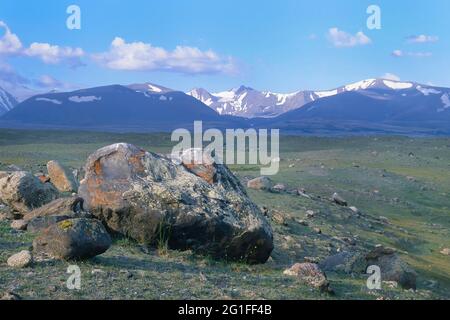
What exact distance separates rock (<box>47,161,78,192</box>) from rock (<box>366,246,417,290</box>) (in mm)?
12816

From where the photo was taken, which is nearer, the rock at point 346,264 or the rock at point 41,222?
the rock at point 41,222

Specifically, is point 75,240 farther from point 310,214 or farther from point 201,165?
point 310,214

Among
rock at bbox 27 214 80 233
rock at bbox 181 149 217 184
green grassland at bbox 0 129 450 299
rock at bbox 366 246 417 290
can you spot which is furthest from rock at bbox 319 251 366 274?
rock at bbox 27 214 80 233

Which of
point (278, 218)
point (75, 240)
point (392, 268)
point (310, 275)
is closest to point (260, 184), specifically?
point (278, 218)

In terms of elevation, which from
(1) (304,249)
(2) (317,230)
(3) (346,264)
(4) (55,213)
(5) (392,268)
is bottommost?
(2) (317,230)

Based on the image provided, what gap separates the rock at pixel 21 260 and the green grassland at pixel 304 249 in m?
0.18

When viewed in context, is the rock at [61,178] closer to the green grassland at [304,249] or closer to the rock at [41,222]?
the green grassland at [304,249]

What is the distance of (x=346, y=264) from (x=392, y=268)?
50.6 inches

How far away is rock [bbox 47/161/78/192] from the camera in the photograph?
24234 millimetres

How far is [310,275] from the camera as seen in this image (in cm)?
1278

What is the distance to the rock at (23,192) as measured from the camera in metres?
18.1

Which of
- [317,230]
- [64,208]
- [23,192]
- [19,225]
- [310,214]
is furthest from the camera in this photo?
[310,214]

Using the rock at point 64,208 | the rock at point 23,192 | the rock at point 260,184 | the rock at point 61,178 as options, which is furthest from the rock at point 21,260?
the rock at point 260,184
